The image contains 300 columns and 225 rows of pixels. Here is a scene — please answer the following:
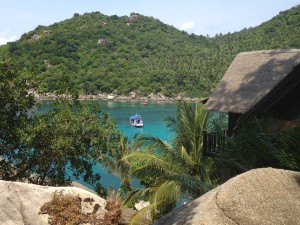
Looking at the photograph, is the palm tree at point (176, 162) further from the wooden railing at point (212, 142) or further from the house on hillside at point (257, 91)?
the house on hillside at point (257, 91)

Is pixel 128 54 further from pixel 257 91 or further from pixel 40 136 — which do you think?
pixel 257 91

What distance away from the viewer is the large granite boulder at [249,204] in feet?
14.3

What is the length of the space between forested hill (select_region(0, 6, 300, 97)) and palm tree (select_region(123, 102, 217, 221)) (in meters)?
75.4

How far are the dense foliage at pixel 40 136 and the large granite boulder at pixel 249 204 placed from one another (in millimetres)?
7092

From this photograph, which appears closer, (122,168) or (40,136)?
(40,136)

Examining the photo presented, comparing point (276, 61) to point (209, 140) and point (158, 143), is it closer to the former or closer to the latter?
point (209, 140)

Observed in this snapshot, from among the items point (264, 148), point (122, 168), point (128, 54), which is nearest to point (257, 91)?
point (264, 148)

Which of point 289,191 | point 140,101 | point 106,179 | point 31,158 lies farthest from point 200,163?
point 140,101

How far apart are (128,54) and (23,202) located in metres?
116

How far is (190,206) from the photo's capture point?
4.86 metres

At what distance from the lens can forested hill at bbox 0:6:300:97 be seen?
101125 millimetres

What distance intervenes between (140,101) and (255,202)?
98502 millimetres

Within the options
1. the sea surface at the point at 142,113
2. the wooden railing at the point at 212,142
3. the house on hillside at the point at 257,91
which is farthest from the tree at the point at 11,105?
the sea surface at the point at 142,113

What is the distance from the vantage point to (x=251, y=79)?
1172 centimetres
